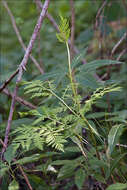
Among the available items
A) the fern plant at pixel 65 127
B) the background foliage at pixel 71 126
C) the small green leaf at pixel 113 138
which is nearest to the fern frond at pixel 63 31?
the fern plant at pixel 65 127

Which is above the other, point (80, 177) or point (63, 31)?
point (63, 31)

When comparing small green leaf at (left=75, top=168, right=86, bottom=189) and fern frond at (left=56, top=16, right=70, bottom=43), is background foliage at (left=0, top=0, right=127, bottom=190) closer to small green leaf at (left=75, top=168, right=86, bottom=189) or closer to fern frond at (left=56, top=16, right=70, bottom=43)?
small green leaf at (left=75, top=168, right=86, bottom=189)

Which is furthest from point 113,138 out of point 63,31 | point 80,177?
point 63,31

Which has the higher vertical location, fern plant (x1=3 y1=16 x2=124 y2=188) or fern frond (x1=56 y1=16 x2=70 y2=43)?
fern frond (x1=56 y1=16 x2=70 y2=43)

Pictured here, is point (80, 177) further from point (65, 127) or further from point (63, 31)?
point (63, 31)

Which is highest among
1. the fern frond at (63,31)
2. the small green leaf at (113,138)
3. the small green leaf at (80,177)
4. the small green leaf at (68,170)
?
the fern frond at (63,31)

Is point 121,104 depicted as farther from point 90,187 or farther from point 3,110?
point 3,110

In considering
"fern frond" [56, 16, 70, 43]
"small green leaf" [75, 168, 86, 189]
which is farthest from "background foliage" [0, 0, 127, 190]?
"fern frond" [56, 16, 70, 43]

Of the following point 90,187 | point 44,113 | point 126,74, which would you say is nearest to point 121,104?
point 126,74

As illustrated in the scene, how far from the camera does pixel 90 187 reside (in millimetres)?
1346

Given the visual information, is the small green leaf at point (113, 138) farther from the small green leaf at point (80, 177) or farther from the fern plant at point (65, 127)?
the small green leaf at point (80, 177)

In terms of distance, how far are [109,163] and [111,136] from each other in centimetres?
10

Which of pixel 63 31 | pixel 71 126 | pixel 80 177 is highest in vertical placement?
pixel 63 31

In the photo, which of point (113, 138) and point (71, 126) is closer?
point (71, 126)
